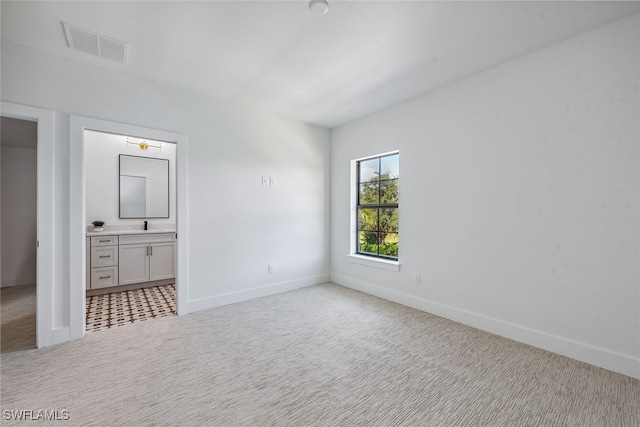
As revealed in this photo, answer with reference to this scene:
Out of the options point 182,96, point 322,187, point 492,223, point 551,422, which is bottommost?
point 551,422

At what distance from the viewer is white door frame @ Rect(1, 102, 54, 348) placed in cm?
255

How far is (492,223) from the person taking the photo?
2.84m

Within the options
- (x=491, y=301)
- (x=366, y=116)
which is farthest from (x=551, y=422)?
(x=366, y=116)

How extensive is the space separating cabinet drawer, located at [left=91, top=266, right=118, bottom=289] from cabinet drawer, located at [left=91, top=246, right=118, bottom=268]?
72 mm

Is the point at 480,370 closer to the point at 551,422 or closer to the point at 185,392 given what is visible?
the point at 551,422

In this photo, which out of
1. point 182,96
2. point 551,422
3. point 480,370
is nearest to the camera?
point 551,422

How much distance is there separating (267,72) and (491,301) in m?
3.25

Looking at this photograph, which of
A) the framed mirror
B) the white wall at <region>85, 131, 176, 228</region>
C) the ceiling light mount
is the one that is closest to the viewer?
the ceiling light mount

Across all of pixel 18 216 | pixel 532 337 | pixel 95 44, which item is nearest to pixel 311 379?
pixel 532 337

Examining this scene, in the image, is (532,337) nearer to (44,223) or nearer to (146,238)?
(44,223)

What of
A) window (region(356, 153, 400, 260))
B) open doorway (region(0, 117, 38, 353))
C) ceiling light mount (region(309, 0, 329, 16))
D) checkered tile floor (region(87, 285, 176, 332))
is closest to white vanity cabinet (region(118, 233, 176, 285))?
checkered tile floor (region(87, 285, 176, 332))

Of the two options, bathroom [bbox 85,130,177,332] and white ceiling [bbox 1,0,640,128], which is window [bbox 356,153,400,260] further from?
bathroom [bbox 85,130,177,332]

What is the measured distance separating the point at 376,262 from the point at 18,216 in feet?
19.7

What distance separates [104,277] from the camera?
412 cm
